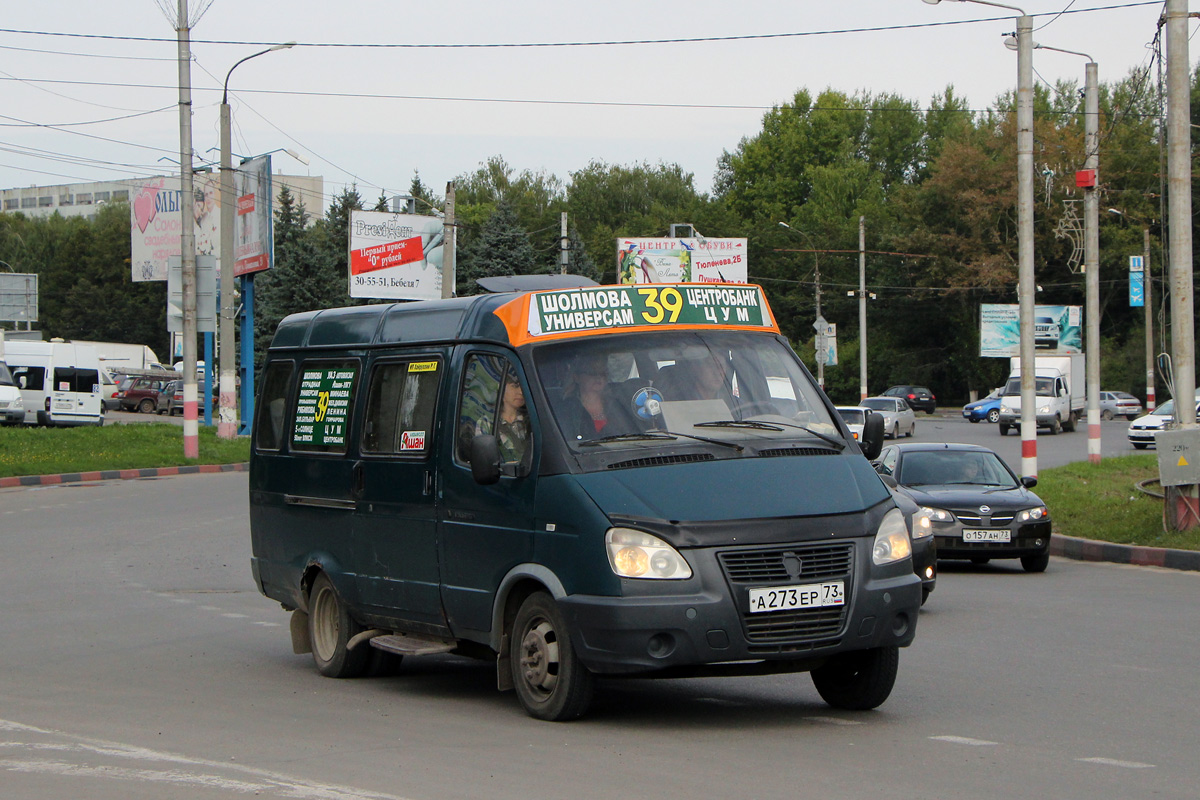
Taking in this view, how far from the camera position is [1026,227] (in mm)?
22422

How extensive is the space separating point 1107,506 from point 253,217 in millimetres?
27766

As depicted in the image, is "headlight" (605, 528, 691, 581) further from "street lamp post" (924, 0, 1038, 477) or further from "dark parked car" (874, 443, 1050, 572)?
"street lamp post" (924, 0, 1038, 477)

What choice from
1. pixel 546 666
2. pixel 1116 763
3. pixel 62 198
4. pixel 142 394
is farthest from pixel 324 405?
pixel 62 198

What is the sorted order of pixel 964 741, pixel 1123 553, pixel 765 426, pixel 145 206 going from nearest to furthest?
pixel 964 741 → pixel 765 426 → pixel 1123 553 → pixel 145 206

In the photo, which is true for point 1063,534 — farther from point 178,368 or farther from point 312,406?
point 178,368

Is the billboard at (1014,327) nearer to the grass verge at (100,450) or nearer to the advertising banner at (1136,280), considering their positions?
the advertising banner at (1136,280)

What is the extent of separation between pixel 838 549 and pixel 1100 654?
3.60 m

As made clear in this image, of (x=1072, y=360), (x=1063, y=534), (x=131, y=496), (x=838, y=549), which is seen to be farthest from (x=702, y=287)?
(x=1072, y=360)

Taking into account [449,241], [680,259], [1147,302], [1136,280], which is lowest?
[1147,302]

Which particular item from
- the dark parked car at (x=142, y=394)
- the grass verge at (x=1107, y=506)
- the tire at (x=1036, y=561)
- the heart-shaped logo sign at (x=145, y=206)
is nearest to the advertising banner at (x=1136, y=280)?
the grass verge at (x=1107, y=506)

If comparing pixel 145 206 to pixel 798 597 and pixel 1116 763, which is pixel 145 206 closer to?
pixel 798 597

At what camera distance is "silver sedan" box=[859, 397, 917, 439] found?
49.3 m

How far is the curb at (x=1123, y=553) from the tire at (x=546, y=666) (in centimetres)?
1046

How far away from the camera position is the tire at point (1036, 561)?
15289 mm
